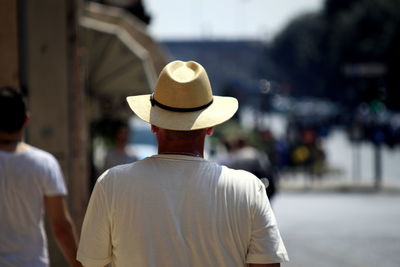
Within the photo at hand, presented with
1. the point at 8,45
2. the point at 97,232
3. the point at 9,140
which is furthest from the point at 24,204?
the point at 8,45

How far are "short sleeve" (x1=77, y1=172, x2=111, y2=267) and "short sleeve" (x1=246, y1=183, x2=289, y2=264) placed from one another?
48cm

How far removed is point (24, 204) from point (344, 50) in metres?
66.9

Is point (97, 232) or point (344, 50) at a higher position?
point (344, 50)

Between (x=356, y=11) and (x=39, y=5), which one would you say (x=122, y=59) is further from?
(x=356, y=11)

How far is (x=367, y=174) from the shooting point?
32344mm

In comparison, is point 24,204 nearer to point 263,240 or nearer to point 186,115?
point 186,115

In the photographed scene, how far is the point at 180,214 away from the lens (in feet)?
10.2

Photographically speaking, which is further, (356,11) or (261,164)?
(356,11)

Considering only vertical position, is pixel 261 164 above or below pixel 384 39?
below

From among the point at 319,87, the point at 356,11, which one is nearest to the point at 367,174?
the point at 356,11

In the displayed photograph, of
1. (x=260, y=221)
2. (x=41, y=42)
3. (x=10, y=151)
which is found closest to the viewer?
(x=260, y=221)

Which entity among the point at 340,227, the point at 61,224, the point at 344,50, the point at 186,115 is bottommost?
the point at 340,227

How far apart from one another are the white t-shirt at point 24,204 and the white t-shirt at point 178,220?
1089 mm

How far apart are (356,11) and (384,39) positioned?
7.56m
